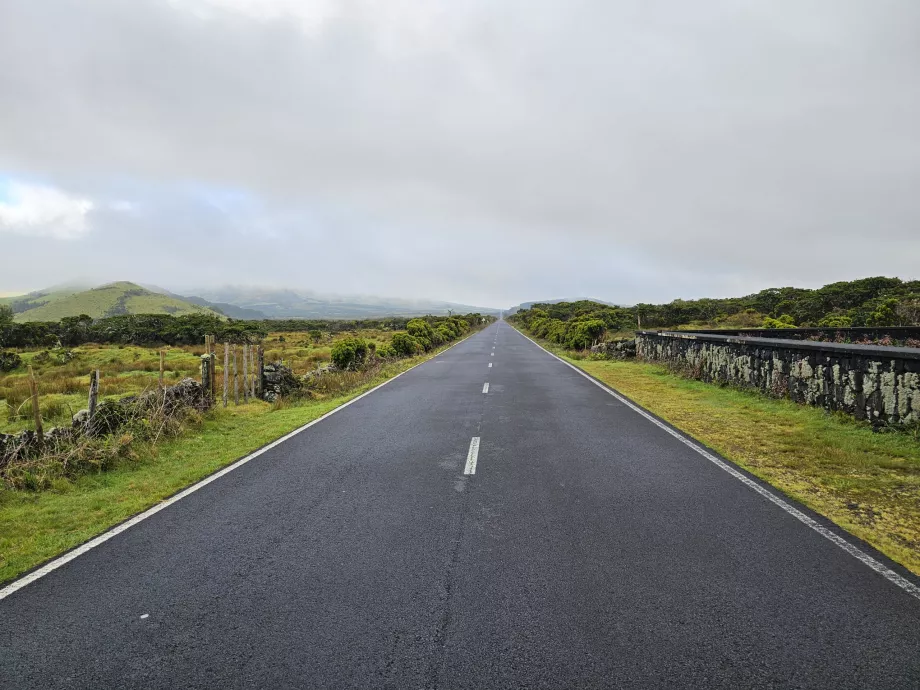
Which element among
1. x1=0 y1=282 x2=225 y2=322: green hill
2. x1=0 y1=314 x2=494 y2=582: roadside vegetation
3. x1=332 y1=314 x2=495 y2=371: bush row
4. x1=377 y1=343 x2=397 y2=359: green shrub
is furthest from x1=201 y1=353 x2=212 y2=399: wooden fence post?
x1=0 y1=282 x2=225 y2=322: green hill

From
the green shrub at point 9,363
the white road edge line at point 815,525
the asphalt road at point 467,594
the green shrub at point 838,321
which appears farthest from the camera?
the green shrub at point 838,321

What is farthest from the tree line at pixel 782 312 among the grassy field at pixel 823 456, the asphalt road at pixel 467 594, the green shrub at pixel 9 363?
the green shrub at pixel 9 363

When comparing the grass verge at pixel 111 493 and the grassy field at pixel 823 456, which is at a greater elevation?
the grassy field at pixel 823 456

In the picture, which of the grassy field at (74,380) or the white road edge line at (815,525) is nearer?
the white road edge line at (815,525)

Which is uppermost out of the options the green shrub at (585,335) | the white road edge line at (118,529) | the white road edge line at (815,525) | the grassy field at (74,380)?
the green shrub at (585,335)

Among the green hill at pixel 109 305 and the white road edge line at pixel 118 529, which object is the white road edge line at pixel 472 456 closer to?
the white road edge line at pixel 118 529

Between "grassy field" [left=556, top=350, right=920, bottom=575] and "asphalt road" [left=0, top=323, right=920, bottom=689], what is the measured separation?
0.59 metres

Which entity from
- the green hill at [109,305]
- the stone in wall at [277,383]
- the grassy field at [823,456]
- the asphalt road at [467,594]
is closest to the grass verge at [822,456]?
the grassy field at [823,456]

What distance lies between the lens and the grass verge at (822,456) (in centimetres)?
491

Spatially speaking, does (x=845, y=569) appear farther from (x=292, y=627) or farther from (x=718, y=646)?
(x=292, y=627)

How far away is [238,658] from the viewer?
9.45 feet

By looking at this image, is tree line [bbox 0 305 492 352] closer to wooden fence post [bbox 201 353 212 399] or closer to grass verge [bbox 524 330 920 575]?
wooden fence post [bbox 201 353 212 399]

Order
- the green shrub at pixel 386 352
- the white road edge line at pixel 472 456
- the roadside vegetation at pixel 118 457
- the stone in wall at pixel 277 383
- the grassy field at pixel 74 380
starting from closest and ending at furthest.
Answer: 1. the roadside vegetation at pixel 118 457
2. the white road edge line at pixel 472 456
3. the grassy field at pixel 74 380
4. the stone in wall at pixel 277 383
5. the green shrub at pixel 386 352

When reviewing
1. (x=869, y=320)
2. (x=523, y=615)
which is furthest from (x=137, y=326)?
(x=869, y=320)
